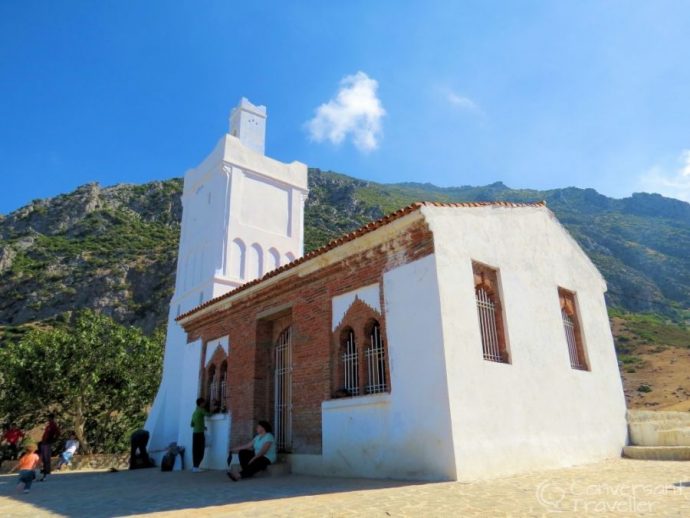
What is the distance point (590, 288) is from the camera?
12.3m

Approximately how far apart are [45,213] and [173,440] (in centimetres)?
5681

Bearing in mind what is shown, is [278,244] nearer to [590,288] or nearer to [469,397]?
[590,288]

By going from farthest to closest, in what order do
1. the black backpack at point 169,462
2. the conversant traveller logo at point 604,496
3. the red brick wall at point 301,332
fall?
the black backpack at point 169,462
the red brick wall at point 301,332
the conversant traveller logo at point 604,496

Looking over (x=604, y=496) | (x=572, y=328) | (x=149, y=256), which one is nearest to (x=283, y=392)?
(x=572, y=328)

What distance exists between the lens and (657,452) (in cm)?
993

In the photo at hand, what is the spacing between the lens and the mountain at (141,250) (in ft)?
158

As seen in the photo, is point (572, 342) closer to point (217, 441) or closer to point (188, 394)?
point (217, 441)

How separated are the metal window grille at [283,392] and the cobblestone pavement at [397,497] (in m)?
2.20

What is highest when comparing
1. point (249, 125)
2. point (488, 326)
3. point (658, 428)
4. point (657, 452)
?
point (249, 125)

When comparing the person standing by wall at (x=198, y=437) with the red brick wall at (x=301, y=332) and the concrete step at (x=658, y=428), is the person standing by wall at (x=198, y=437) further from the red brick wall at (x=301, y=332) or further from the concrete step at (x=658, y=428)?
the concrete step at (x=658, y=428)

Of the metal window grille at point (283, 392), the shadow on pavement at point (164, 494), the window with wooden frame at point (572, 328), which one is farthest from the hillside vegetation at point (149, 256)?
the shadow on pavement at point (164, 494)

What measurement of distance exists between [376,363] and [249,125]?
14.3m

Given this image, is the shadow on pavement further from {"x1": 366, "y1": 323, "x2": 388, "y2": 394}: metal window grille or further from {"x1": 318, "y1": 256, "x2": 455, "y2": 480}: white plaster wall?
{"x1": 366, "y1": 323, "x2": 388, "y2": 394}: metal window grille

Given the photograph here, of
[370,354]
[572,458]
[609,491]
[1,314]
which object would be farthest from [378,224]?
[1,314]
